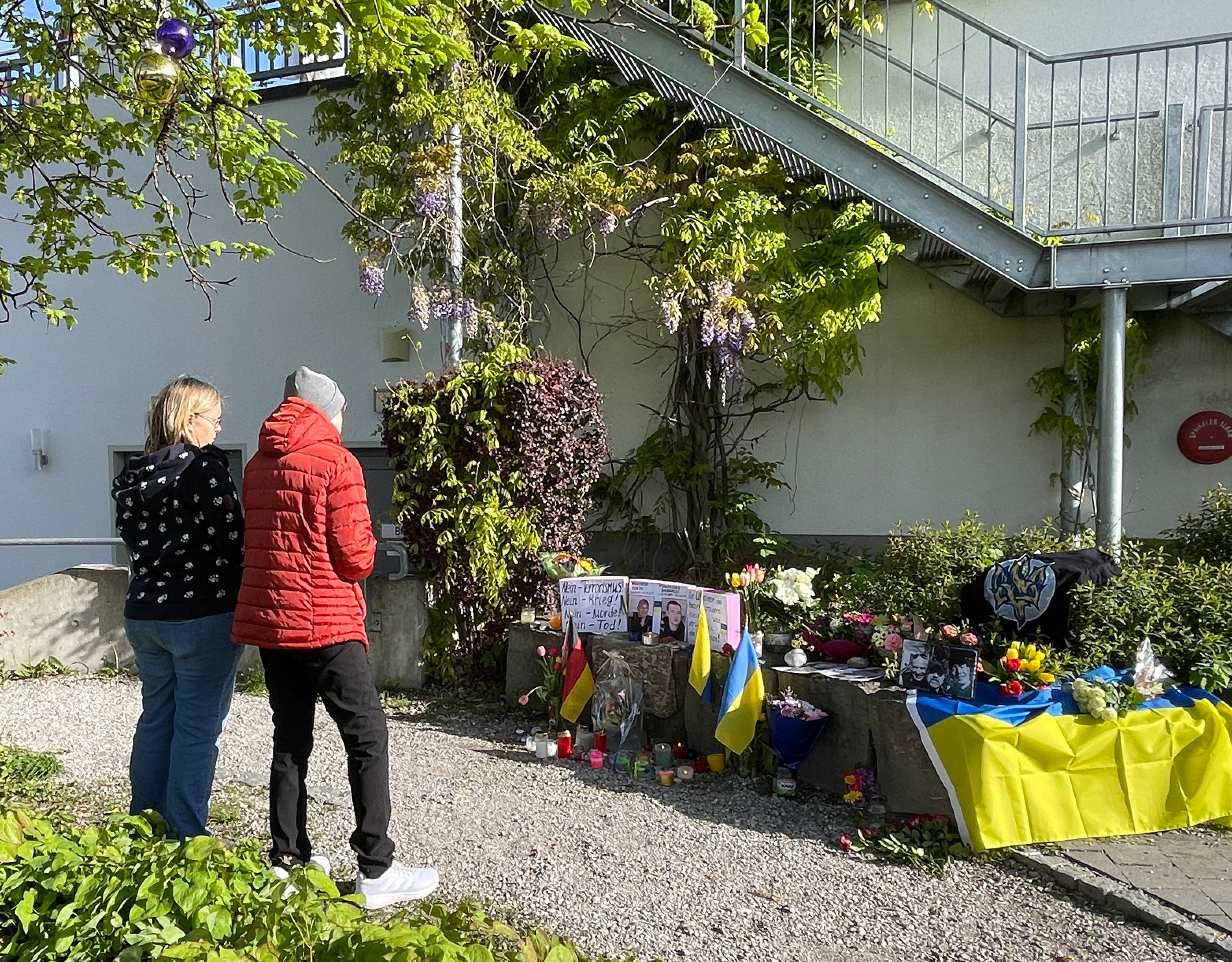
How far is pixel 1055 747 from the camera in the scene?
12.4 feet

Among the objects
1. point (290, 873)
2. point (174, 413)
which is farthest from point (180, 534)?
point (290, 873)

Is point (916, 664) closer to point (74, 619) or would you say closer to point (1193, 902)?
point (1193, 902)

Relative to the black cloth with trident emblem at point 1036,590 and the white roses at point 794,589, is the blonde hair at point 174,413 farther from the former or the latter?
the black cloth with trident emblem at point 1036,590

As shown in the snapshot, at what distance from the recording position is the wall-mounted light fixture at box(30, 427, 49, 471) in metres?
10.1

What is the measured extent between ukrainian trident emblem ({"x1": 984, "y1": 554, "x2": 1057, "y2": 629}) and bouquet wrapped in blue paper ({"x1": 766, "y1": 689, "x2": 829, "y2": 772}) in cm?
92

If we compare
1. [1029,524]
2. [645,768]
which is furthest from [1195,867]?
[1029,524]

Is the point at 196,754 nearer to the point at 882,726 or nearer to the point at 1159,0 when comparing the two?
the point at 882,726

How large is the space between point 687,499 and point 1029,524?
8.58ft

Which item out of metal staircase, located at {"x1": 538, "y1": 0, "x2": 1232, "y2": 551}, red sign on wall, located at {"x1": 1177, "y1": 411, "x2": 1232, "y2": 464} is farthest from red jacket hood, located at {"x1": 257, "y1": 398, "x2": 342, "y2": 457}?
red sign on wall, located at {"x1": 1177, "y1": 411, "x2": 1232, "y2": 464}

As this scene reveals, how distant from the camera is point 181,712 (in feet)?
11.0

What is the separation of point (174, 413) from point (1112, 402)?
511cm

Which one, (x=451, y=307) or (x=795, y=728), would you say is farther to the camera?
(x=451, y=307)

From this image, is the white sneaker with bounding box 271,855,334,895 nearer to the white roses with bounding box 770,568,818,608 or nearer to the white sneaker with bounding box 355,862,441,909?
the white sneaker with bounding box 355,862,441,909

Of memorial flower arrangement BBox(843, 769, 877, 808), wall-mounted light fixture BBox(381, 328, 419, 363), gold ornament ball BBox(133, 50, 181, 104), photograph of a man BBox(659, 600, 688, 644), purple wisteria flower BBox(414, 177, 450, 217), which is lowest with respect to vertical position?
memorial flower arrangement BBox(843, 769, 877, 808)
